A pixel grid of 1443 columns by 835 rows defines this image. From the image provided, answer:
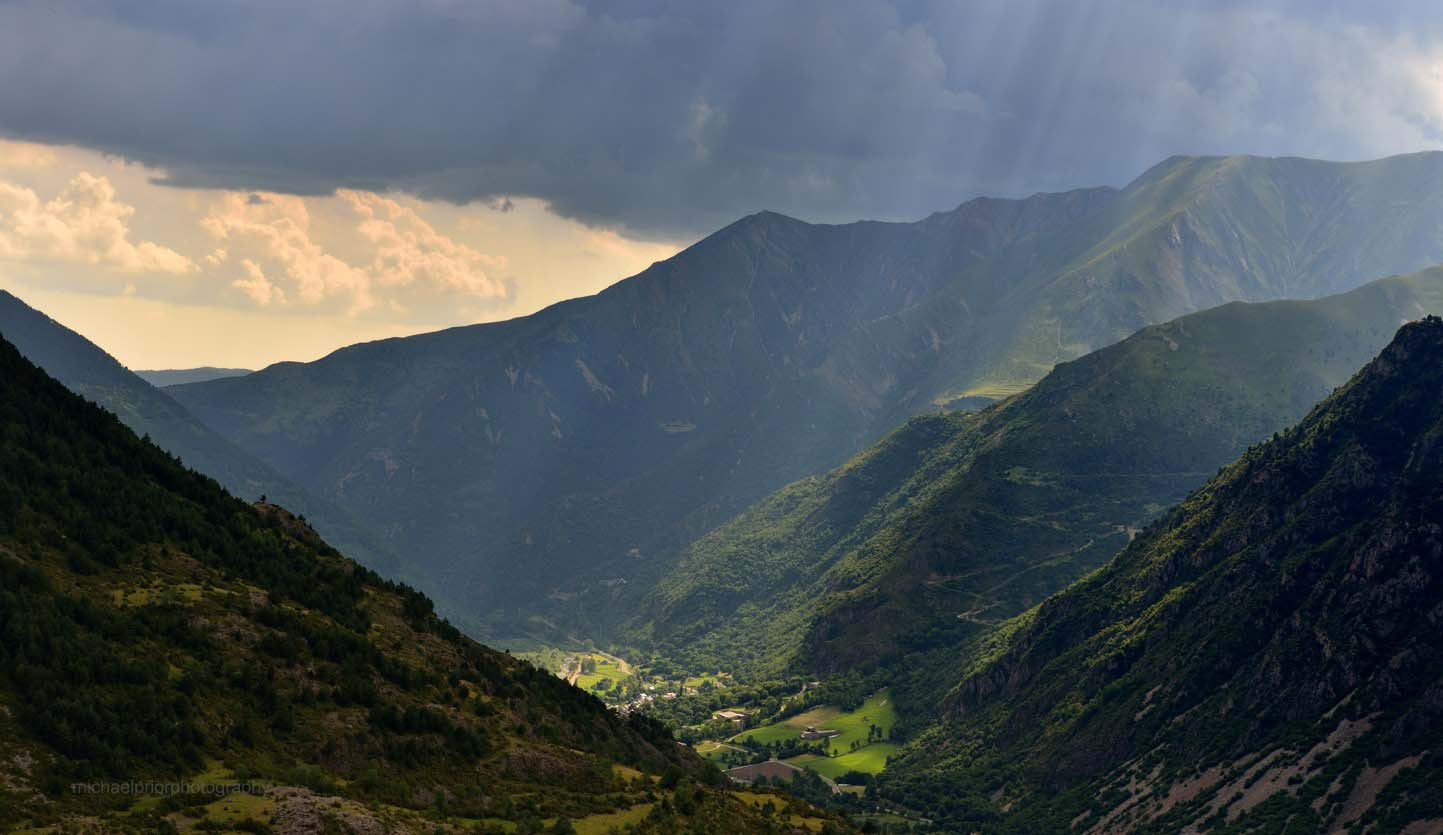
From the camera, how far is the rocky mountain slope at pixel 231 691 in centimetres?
10544

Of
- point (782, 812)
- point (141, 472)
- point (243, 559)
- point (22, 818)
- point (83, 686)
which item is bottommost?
point (782, 812)

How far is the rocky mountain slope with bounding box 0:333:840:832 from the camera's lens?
10544 centimetres

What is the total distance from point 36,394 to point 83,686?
82013 mm

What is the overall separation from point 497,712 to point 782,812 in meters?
39.3

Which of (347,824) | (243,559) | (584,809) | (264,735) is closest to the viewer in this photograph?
(347,824)

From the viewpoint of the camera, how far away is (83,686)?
370ft

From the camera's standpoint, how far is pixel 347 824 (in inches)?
4178

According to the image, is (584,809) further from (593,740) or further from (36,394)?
(36,394)

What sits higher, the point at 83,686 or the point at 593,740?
the point at 83,686

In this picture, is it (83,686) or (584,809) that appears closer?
(83,686)

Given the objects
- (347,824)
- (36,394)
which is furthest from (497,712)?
(36,394)

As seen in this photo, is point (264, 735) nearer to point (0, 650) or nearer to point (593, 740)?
point (0, 650)

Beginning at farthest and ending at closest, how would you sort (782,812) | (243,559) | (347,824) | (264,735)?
(243,559) < (782,812) < (264,735) < (347,824)

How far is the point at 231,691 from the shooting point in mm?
129375
